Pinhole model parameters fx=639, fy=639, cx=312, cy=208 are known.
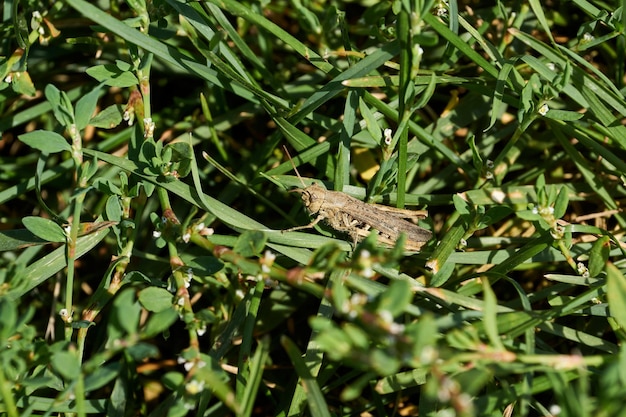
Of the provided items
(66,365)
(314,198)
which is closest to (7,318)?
(66,365)

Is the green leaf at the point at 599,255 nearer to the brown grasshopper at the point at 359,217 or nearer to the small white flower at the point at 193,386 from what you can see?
the brown grasshopper at the point at 359,217

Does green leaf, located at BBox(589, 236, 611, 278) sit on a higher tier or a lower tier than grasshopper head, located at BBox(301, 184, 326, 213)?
higher

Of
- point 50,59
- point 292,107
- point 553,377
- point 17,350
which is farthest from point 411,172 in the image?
point 50,59

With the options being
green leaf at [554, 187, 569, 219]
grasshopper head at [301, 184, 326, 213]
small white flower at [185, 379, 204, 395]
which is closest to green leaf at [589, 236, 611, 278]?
green leaf at [554, 187, 569, 219]

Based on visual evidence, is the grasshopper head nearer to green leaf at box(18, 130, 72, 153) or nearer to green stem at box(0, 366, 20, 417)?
green leaf at box(18, 130, 72, 153)

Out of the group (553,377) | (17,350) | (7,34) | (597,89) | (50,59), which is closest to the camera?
(553,377)

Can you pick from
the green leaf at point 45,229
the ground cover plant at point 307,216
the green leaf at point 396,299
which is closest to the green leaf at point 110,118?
the ground cover plant at point 307,216

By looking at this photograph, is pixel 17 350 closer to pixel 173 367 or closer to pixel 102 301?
pixel 102 301

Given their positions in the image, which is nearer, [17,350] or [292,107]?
[17,350]
